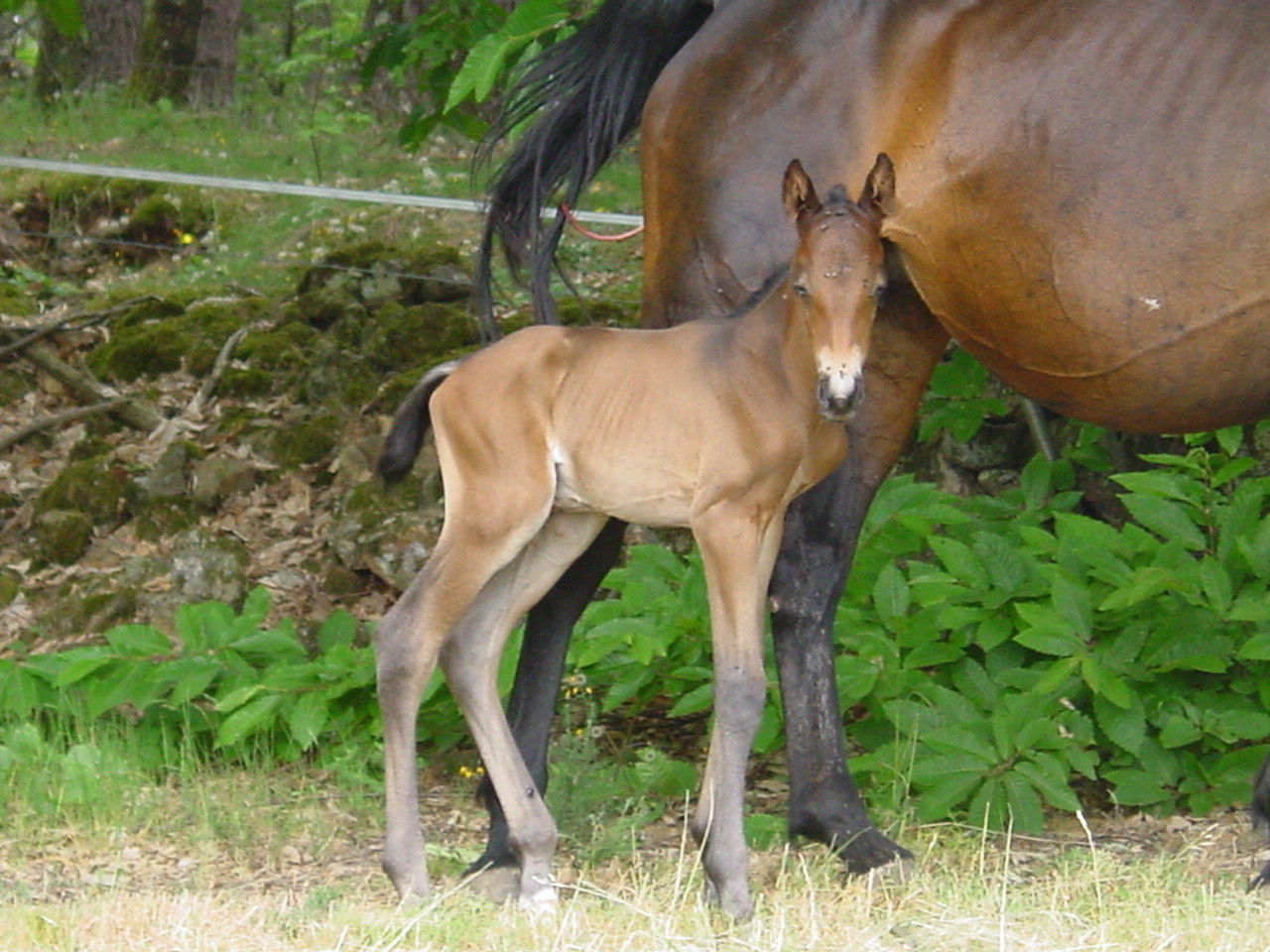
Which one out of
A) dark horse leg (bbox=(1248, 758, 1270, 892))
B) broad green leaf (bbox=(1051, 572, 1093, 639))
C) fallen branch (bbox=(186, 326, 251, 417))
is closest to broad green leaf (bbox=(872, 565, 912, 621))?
broad green leaf (bbox=(1051, 572, 1093, 639))

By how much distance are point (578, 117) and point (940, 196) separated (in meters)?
1.13

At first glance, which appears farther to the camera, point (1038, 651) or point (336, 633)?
point (336, 633)

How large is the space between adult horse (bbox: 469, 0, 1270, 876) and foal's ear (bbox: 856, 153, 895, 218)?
1.53 feet

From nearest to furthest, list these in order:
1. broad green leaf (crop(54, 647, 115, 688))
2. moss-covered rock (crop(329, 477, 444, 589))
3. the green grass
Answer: broad green leaf (crop(54, 647, 115, 688))
moss-covered rock (crop(329, 477, 444, 589))
the green grass

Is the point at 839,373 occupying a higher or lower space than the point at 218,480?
higher

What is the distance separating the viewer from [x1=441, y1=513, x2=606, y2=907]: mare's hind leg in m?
3.69

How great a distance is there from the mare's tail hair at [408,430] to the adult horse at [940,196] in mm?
574

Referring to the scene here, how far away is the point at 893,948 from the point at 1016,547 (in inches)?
75.0

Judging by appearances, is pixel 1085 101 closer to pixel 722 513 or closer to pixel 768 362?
pixel 768 362

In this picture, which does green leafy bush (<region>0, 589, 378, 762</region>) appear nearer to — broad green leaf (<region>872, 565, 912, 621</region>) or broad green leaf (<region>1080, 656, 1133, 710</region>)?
broad green leaf (<region>872, 565, 912, 621</region>)

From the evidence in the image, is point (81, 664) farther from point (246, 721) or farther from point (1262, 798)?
point (1262, 798)

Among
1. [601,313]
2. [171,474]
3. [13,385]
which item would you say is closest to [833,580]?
[601,313]

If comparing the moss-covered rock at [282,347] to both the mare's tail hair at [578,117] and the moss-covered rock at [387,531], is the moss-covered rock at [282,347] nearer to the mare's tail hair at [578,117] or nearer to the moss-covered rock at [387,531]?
the moss-covered rock at [387,531]

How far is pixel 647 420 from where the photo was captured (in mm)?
3561
